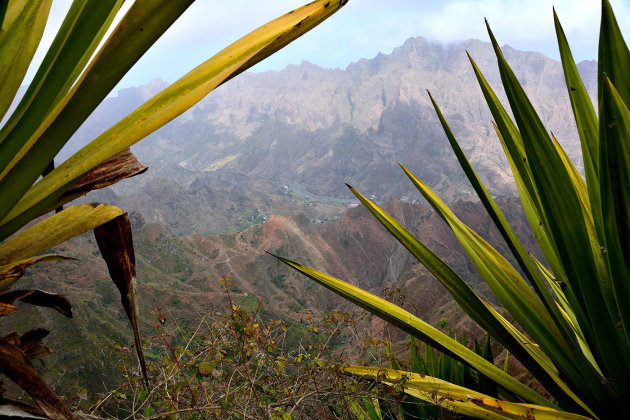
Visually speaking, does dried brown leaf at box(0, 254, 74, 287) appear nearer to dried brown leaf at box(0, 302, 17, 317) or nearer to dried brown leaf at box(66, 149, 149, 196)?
dried brown leaf at box(0, 302, 17, 317)

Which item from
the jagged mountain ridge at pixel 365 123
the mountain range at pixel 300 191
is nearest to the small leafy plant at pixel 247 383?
the mountain range at pixel 300 191

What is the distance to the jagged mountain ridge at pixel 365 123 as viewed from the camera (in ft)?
374

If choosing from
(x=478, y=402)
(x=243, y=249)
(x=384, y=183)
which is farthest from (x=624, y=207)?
(x=384, y=183)

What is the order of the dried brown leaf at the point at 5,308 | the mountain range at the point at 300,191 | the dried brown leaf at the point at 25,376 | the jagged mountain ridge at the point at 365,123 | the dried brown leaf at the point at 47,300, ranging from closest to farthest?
the dried brown leaf at the point at 25,376 → the dried brown leaf at the point at 5,308 → the dried brown leaf at the point at 47,300 → the mountain range at the point at 300,191 → the jagged mountain ridge at the point at 365,123

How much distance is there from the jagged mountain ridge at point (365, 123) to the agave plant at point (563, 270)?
84133 millimetres

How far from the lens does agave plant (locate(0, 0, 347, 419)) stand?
0.53 meters

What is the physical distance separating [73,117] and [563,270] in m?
1.25

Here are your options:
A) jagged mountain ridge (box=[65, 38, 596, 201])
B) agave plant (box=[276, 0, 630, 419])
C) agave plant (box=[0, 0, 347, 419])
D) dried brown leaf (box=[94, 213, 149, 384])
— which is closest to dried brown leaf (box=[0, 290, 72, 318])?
agave plant (box=[0, 0, 347, 419])

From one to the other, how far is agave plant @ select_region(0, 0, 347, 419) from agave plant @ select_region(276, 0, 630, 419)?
0.62 m

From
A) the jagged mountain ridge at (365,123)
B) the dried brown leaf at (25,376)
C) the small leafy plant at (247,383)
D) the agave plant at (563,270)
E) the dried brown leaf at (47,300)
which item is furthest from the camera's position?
the jagged mountain ridge at (365,123)

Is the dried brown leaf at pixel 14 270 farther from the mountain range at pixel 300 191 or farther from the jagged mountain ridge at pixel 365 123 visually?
the jagged mountain ridge at pixel 365 123

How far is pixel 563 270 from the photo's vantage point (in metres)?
1.13

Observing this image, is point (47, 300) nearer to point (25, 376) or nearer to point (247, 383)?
point (25, 376)

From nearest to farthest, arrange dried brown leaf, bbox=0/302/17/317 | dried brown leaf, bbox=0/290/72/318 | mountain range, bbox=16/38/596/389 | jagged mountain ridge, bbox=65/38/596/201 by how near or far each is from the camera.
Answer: dried brown leaf, bbox=0/302/17/317 < dried brown leaf, bbox=0/290/72/318 < mountain range, bbox=16/38/596/389 < jagged mountain ridge, bbox=65/38/596/201
